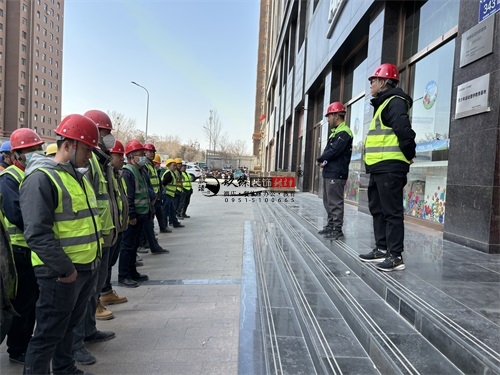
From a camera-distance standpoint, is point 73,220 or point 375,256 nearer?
point 73,220

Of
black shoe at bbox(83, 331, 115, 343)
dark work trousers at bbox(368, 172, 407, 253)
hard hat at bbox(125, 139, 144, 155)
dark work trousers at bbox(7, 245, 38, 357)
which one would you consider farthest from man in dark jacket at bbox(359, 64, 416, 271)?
dark work trousers at bbox(7, 245, 38, 357)

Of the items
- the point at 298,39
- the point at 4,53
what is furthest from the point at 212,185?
the point at 4,53

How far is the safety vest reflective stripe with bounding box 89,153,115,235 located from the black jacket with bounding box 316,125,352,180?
12.2 feet

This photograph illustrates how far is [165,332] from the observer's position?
3.53 m

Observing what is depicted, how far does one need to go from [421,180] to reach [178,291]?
5759 millimetres

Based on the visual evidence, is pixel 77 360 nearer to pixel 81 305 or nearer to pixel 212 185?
pixel 81 305

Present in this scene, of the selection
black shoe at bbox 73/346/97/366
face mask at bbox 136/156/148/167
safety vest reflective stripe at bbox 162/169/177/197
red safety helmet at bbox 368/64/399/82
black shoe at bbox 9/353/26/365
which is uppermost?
red safety helmet at bbox 368/64/399/82

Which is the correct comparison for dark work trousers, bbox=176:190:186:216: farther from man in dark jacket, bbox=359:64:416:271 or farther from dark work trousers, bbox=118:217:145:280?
man in dark jacket, bbox=359:64:416:271

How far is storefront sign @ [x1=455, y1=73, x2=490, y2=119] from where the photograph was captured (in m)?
4.95

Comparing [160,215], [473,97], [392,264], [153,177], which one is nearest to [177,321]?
[392,264]

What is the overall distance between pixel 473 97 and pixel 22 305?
6096 millimetres

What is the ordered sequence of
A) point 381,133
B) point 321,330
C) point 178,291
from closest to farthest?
1. point 321,330
2. point 381,133
3. point 178,291

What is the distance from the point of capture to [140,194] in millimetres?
5285

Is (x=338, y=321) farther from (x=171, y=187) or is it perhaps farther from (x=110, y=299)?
(x=171, y=187)
